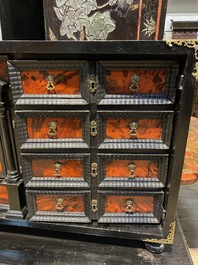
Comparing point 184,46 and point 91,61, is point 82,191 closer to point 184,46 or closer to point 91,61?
point 91,61

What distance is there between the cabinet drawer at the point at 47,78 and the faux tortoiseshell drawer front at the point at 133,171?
12.2 inches

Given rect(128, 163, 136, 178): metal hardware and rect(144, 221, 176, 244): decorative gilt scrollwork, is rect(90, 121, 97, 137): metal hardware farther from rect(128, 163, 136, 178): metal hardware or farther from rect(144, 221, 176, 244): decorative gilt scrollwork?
rect(144, 221, 176, 244): decorative gilt scrollwork

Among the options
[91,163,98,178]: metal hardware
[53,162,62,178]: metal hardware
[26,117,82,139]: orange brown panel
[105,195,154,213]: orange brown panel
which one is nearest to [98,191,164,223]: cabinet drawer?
[105,195,154,213]: orange brown panel

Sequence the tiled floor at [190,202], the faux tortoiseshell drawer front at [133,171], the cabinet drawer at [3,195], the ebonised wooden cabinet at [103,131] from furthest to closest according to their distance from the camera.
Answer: the tiled floor at [190,202] → the cabinet drawer at [3,195] → the faux tortoiseshell drawer front at [133,171] → the ebonised wooden cabinet at [103,131]

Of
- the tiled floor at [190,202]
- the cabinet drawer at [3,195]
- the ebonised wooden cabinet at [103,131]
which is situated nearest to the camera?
the ebonised wooden cabinet at [103,131]

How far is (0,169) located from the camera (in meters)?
1.14

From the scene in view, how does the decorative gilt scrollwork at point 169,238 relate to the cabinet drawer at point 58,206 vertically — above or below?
below

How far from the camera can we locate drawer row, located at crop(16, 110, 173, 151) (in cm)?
A: 96

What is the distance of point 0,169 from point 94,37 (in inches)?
28.2

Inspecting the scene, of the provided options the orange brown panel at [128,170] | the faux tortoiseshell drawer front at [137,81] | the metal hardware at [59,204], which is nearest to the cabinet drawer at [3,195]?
the metal hardware at [59,204]

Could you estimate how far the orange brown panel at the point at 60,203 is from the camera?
1.13 metres

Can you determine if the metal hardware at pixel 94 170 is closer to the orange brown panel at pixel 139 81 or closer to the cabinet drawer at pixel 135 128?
the cabinet drawer at pixel 135 128

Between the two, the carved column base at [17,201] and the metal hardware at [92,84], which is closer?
the metal hardware at [92,84]

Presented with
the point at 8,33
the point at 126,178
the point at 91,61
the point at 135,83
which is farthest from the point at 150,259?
the point at 8,33
